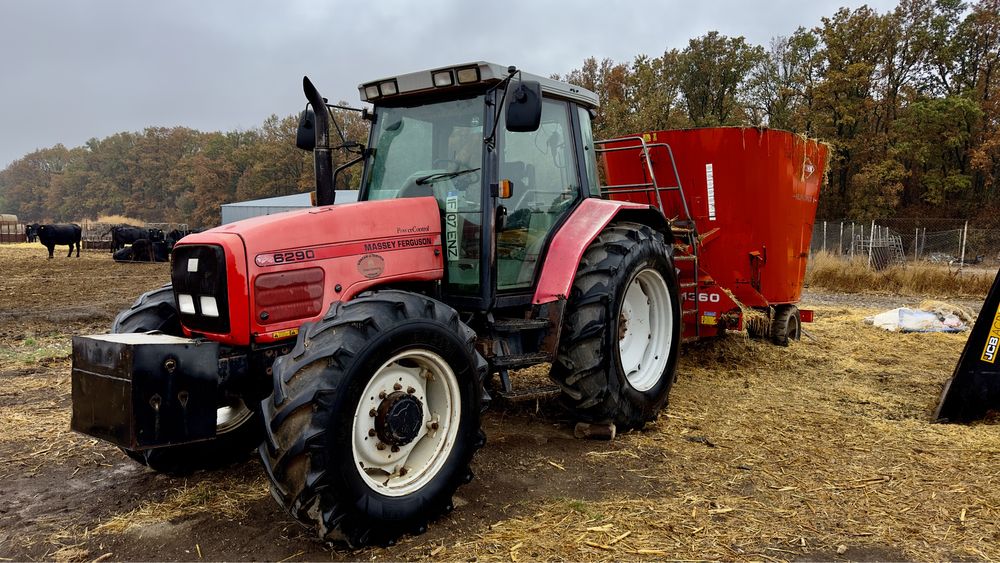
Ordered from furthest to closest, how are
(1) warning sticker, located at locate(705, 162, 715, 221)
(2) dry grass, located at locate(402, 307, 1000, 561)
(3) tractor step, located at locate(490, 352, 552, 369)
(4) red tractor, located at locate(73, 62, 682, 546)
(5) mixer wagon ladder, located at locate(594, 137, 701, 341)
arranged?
1. (1) warning sticker, located at locate(705, 162, 715, 221)
2. (5) mixer wagon ladder, located at locate(594, 137, 701, 341)
3. (3) tractor step, located at locate(490, 352, 552, 369)
4. (2) dry grass, located at locate(402, 307, 1000, 561)
5. (4) red tractor, located at locate(73, 62, 682, 546)

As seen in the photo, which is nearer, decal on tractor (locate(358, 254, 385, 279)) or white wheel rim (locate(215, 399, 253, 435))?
decal on tractor (locate(358, 254, 385, 279))

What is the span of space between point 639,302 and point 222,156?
65.9m

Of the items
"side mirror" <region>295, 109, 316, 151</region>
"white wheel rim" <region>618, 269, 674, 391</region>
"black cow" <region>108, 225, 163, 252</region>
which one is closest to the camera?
"side mirror" <region>295, 109, 316, 151</region>

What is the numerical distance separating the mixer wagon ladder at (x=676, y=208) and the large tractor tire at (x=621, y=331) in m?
0.72

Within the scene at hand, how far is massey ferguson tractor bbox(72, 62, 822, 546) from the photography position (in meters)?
2.91

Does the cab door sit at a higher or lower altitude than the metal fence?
higher

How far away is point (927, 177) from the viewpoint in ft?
109

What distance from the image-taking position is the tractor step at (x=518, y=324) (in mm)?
4148

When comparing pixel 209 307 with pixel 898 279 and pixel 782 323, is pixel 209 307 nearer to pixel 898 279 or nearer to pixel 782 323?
pixel 782 323

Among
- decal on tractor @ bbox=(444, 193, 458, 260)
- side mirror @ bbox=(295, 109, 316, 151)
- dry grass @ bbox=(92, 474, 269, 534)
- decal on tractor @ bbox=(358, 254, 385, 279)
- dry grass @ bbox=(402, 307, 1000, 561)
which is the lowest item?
dry grass @ bbox=(92, 474, 269, 534)

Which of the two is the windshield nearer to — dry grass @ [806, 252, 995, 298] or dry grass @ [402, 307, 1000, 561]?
dry grass @ [402, 307, 1000, 561]

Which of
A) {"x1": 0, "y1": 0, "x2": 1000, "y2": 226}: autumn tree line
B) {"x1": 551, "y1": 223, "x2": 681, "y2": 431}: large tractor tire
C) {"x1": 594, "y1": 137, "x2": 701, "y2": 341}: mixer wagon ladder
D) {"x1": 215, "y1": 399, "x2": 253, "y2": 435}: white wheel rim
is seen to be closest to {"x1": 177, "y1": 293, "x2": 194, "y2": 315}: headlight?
{"x1": 215, "y1": 399, "x2": 253, "y2": 435}: white wheel rim

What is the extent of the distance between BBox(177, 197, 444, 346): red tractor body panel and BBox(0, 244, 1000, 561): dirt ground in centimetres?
100

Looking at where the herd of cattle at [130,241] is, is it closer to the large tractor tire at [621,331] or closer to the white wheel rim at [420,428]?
the large tractor tire at [621,331]
